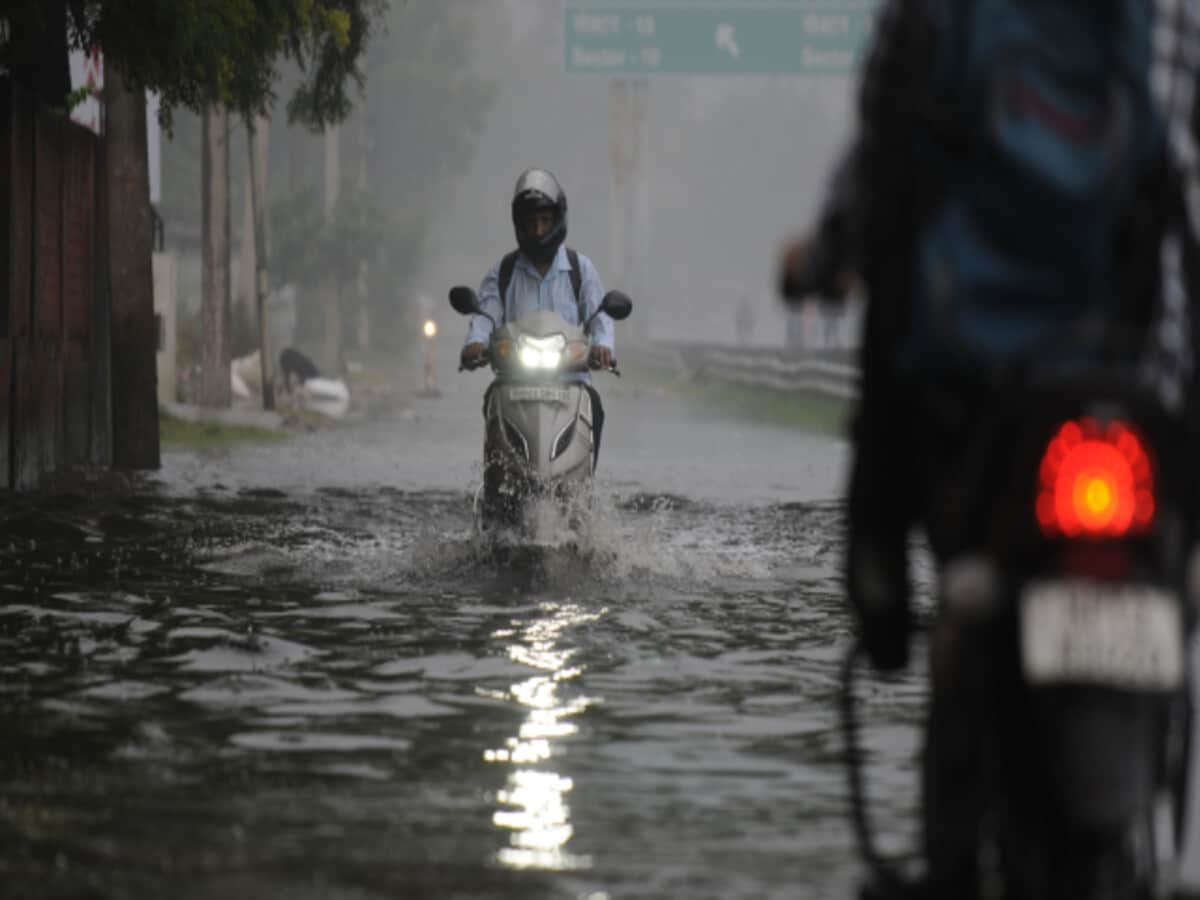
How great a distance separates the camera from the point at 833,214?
168 inches

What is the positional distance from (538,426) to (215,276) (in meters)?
22.1

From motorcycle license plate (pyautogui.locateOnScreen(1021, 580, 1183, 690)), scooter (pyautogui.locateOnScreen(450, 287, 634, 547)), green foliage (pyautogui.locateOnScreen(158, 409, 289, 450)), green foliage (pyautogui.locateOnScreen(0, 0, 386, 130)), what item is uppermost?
green foliage (pyautogui.locateOnScreen(0, 0, 386, 130))

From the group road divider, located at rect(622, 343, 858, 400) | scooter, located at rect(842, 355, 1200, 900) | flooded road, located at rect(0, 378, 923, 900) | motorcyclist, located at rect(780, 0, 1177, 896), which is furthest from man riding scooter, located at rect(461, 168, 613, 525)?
road divider, located at rect(622, 343, 858, 400)

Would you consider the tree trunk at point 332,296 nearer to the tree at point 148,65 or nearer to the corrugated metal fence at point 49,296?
the corrugated metal fence at point 49,296

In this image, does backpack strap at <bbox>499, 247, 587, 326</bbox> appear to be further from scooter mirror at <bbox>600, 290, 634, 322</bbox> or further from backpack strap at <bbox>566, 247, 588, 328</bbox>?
scooter mirror at <bbox>600, 290, 634, 322</bbox>

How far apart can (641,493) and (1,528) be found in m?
5.95

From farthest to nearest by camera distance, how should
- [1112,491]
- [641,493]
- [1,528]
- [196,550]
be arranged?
[641,493] → [1,528] → [196,550] → [1112,491]

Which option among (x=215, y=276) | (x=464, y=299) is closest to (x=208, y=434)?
(x=215, y=276)

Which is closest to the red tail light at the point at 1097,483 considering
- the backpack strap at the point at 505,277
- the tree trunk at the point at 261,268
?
the backpack strap at the point at 505,277

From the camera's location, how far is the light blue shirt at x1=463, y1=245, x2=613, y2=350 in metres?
12.7

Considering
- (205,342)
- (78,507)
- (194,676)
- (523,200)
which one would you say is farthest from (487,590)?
(205,342)

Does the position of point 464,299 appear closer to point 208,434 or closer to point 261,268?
point 208,434

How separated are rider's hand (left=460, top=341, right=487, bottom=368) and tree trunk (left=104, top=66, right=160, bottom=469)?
8.14 m

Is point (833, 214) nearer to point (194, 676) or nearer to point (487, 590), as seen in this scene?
point (194, 676)
